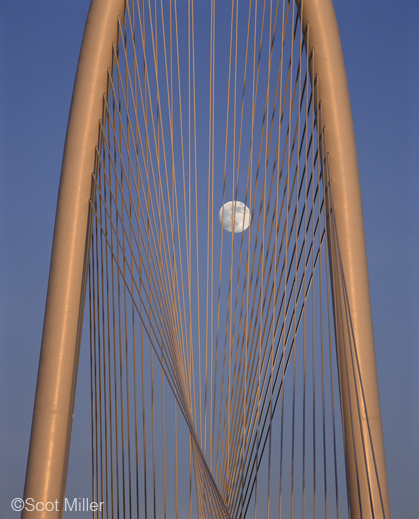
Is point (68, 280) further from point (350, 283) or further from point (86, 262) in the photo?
point (350, 283)

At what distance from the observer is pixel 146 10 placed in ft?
45.0

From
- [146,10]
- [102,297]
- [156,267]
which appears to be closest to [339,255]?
[156,267]

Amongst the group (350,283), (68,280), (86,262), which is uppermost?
(86,262)

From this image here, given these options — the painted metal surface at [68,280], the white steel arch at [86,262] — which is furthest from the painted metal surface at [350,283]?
the painted metal surface at [68,280]

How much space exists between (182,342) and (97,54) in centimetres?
497

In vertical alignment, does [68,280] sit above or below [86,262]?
below

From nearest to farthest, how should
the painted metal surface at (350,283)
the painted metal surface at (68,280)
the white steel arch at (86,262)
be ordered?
1. the painted metal surface at (350,283)
2. the white steel arch at (86,262)
3. the painted metal surface at (68,280)

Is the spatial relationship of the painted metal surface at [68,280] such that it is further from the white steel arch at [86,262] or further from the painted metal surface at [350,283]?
the painted metal surface at [350,283]

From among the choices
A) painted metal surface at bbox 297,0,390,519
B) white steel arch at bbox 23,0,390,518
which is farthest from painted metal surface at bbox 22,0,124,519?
painted metal surface at bbox 297,0,390,519

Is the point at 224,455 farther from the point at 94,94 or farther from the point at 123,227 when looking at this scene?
the point at 94,94

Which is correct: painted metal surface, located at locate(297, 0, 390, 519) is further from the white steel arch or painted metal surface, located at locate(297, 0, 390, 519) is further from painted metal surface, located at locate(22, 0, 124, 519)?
painted metal surface, located at locate(22, 0, 124, 519)

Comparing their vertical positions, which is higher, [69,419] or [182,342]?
[182,342]

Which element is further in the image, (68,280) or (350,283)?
(68,280)

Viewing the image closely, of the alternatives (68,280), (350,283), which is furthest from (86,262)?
(350,283)
